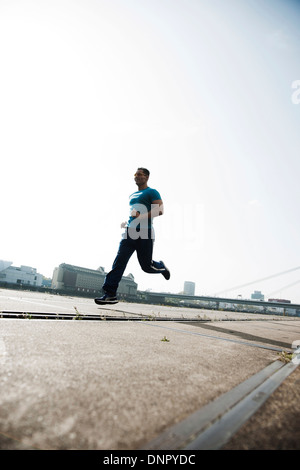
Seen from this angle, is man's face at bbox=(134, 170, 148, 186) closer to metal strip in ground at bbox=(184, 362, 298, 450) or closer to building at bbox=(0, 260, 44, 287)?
metal strip in ground at bbox=(184, 362, 298, 450)

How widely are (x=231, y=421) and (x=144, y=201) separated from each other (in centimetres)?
350

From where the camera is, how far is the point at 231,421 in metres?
0.76

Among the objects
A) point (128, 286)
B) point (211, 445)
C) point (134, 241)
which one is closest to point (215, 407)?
point (211, 445)

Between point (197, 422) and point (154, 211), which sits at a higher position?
point (154, 211)

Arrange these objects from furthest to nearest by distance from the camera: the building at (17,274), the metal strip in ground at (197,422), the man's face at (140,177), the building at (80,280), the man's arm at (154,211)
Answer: the building at (80,280) < the building at (17,274) < the man's face at (140,177) < the man's arm at (154,211) < the metal strip in ground at (197,422)

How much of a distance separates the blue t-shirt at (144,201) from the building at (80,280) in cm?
8376

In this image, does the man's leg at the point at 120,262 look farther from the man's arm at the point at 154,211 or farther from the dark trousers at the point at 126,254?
the man's arm at the point at 154,211

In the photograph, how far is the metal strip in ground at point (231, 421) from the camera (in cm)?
63

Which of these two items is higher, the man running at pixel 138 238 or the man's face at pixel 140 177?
the man's face at pixel 140 177

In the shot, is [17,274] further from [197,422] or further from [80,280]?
[197,422]

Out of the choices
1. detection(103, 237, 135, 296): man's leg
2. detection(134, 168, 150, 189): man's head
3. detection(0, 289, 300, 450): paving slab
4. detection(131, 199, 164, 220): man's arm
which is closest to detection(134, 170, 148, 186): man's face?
detection(134, 168, 150, 189): man's head

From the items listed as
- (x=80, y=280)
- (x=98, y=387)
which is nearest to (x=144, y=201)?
(x=98, y=387)

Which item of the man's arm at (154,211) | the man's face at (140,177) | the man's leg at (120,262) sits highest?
the man's face at (140,177)

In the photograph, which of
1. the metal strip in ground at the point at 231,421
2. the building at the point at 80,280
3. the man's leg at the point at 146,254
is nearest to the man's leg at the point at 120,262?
the man's leg at the point at 146,254
